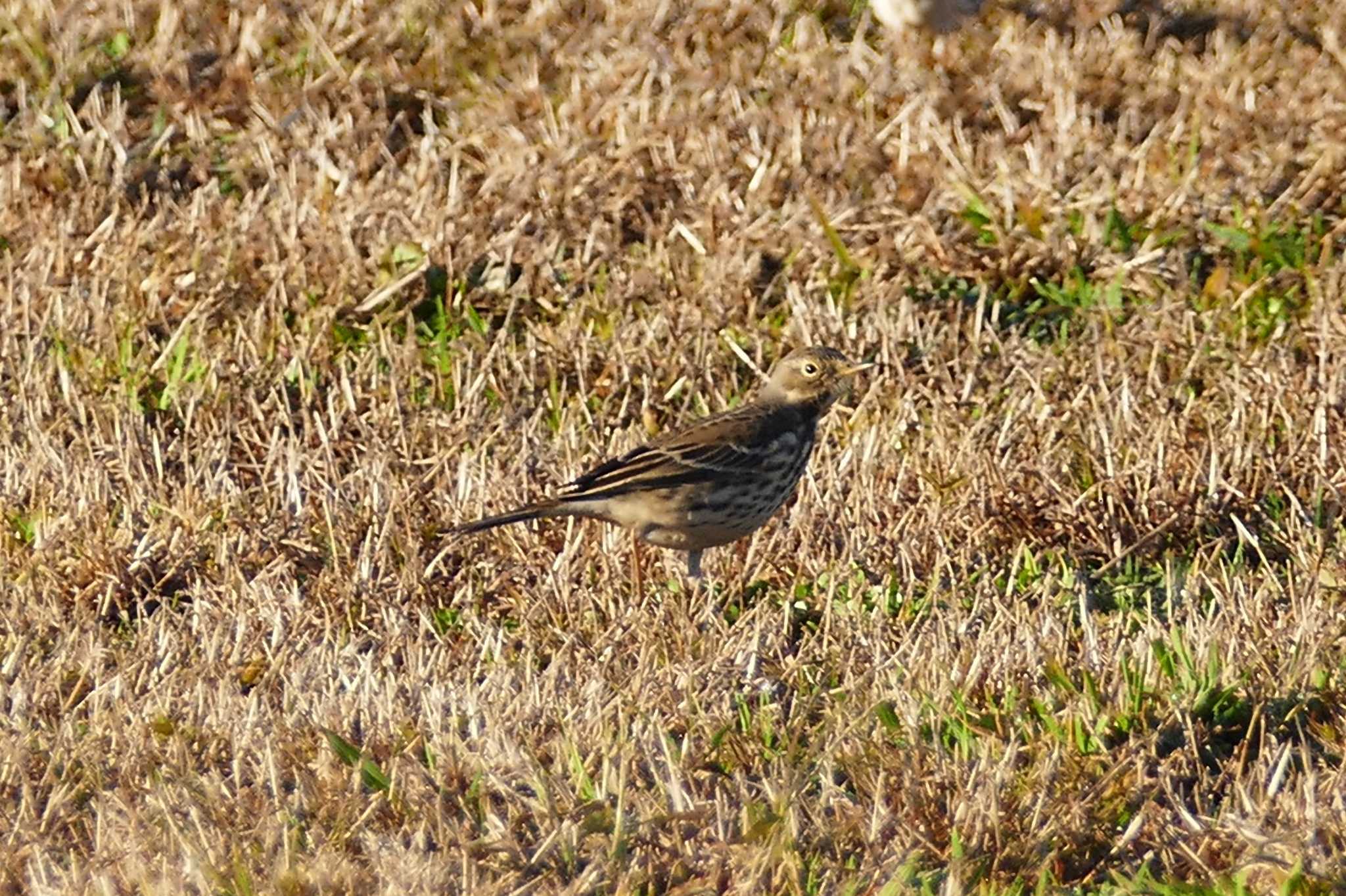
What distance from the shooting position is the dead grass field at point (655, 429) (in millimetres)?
4316

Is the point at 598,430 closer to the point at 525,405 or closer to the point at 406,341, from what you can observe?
the point at 525,405

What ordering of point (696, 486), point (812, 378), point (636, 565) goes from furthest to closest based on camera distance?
point (812, 378)
point (636, 565)
point (696, 486)

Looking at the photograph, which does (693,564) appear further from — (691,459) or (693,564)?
(691,459)

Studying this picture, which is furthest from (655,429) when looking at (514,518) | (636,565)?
(514,518)

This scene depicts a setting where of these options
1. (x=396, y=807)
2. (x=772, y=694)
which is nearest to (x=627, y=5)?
(x=772, y=694)

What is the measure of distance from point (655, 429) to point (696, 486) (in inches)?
41.8

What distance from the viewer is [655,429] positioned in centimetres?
677

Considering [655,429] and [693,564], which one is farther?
[655,429]

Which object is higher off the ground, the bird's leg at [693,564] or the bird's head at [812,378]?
the bird's head at [812,378]

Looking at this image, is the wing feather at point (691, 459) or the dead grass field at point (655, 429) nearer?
the dead grass field at point (655, 429)

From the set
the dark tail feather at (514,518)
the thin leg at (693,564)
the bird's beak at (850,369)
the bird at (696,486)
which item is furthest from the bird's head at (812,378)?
the dark tail feather at (514,518)

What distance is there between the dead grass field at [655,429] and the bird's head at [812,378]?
0.19m

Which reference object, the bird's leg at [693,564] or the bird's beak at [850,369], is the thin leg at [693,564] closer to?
the bird's leg at [693,564]

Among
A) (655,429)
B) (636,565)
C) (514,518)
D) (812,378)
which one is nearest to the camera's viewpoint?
(514,518)
